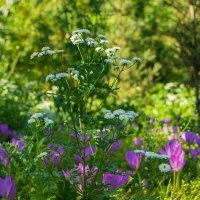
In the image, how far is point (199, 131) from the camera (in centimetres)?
461

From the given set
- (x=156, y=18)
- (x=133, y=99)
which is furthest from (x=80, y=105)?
(x=156, y=18)

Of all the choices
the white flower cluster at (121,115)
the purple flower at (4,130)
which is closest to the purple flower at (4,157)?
the white flower cluster at (121,115)

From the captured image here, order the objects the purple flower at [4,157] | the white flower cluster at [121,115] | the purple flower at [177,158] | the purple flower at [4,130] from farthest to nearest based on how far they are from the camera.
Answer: the purple flower at [4,130] < the purple flower at [4,157] < the purple flower at [177,158] < the white flower cluster at [121,115]

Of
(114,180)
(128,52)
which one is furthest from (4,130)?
(128,52)

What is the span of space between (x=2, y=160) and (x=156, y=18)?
7.40 m

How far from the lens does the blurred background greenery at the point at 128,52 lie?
550 centimetres

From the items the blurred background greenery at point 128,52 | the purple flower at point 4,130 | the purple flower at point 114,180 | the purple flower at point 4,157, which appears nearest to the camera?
the purple flower at point 114,180

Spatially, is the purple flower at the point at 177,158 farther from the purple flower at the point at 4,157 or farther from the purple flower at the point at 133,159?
the purple flower at the point at 4,157

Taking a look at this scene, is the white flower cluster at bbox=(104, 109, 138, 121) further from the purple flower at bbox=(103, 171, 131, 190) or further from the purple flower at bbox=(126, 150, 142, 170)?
the purple flower at bbox=(126, 150, 142, 170)

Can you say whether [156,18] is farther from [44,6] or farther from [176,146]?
[176,146]

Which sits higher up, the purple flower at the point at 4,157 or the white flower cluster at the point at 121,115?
the white flower cluster at the point at 121,115

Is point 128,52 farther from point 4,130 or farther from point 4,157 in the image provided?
point 4,157

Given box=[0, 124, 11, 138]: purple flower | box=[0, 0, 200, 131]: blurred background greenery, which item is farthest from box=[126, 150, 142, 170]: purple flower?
box=[0, 0, 200, 131]: blurred background greenery

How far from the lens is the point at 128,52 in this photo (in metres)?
8.18
